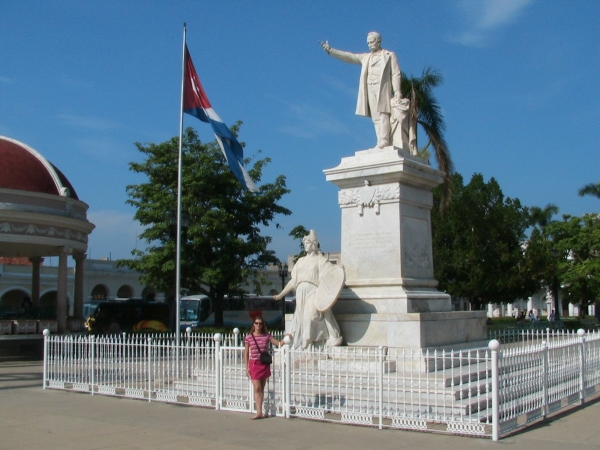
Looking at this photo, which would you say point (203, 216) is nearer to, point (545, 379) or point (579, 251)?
point (545, 379)

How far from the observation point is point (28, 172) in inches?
963

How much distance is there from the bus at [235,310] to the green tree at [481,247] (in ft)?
45.3

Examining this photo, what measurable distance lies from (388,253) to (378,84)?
3285mm

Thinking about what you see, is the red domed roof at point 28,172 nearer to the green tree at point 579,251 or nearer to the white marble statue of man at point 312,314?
the white marble statue of man at point 312,314

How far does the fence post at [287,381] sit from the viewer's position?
959 centimetres

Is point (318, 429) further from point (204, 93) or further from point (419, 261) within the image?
point (204, 93)

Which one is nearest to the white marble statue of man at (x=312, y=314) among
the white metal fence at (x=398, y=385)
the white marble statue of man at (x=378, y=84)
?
the white metal fence at (x=398, y=385)

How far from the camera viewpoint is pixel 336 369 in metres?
10.5

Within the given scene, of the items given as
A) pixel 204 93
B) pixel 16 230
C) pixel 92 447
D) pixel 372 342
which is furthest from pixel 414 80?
pixel 92 447

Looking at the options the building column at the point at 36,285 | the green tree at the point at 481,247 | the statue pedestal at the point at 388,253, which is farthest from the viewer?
the green tree at the point at 481,247

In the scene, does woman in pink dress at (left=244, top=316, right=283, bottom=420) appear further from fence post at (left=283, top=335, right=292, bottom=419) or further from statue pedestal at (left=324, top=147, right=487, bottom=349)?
A: statue pedestal at (left=324, top=147, right=487, bottom=349)

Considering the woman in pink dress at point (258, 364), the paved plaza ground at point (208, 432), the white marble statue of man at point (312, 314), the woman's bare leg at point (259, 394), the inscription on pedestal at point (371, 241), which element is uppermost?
the inscription on pedestal at point (371, 241)

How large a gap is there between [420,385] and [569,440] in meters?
1.83

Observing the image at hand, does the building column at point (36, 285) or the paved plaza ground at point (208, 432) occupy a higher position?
the building column at point (36, 285)
